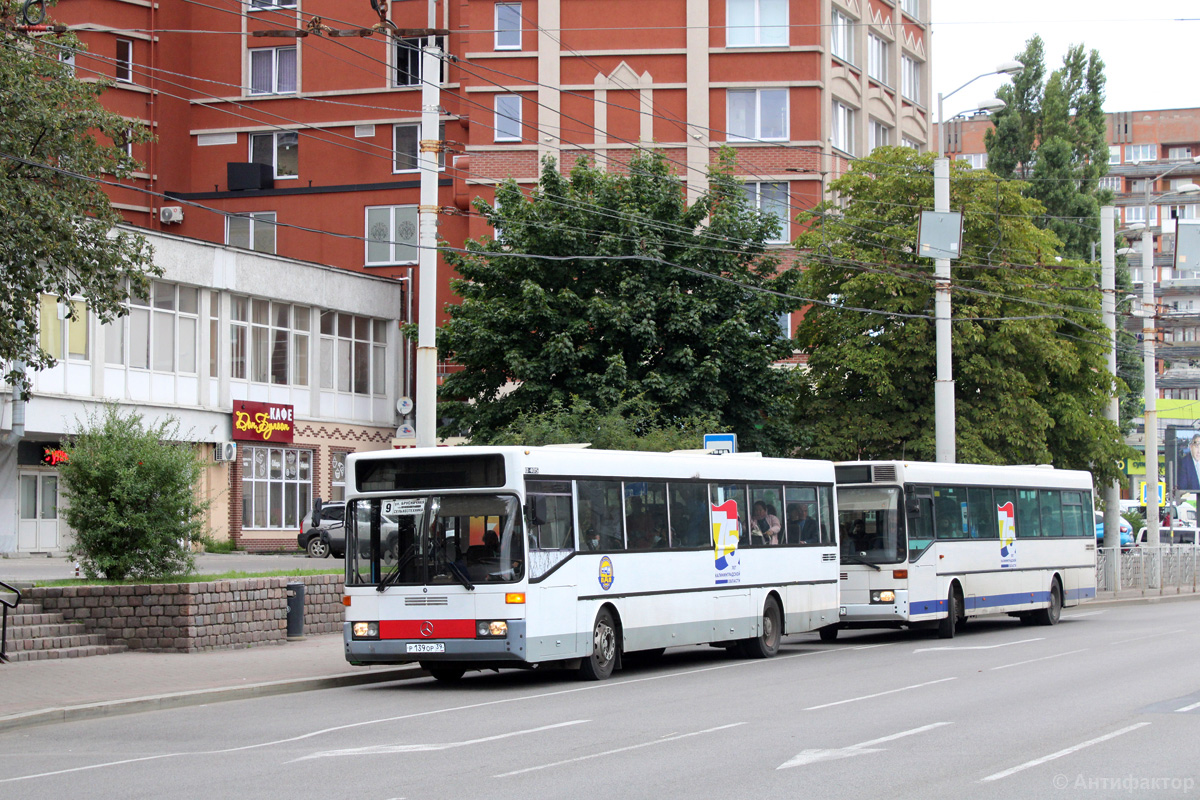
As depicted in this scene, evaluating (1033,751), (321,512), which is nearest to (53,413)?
(321,512)

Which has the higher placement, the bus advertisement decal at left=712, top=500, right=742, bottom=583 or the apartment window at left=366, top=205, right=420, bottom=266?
the apartment window at left=366, top=205, right=420, bottom=266

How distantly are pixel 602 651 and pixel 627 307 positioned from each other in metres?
16.3

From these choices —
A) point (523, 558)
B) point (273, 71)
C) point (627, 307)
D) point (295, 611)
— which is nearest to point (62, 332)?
point (627, 307)

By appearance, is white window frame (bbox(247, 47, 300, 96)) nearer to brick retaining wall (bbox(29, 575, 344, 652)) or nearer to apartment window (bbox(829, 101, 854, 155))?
apartment window (bbox(829, 101, 854, 155))

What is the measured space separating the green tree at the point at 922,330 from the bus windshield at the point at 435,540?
20227 millimetres

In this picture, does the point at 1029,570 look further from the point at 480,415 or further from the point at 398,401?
the point at 398,401

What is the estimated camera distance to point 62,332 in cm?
4044

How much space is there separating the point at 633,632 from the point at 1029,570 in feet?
40.3

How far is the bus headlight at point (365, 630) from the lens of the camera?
56.4ft

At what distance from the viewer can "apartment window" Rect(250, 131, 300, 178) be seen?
184 feet

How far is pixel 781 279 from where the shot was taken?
36.0 meters

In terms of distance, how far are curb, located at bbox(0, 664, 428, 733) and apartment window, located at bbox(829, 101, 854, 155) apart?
3655 cm

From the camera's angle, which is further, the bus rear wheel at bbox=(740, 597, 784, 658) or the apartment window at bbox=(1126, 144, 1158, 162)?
the apartment window at bbox=(1126, 144, 1158, 162)

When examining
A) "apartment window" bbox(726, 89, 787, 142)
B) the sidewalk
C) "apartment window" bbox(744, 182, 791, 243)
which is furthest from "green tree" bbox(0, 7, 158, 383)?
"apartment window" bbox(726, 89, 787, 142)
